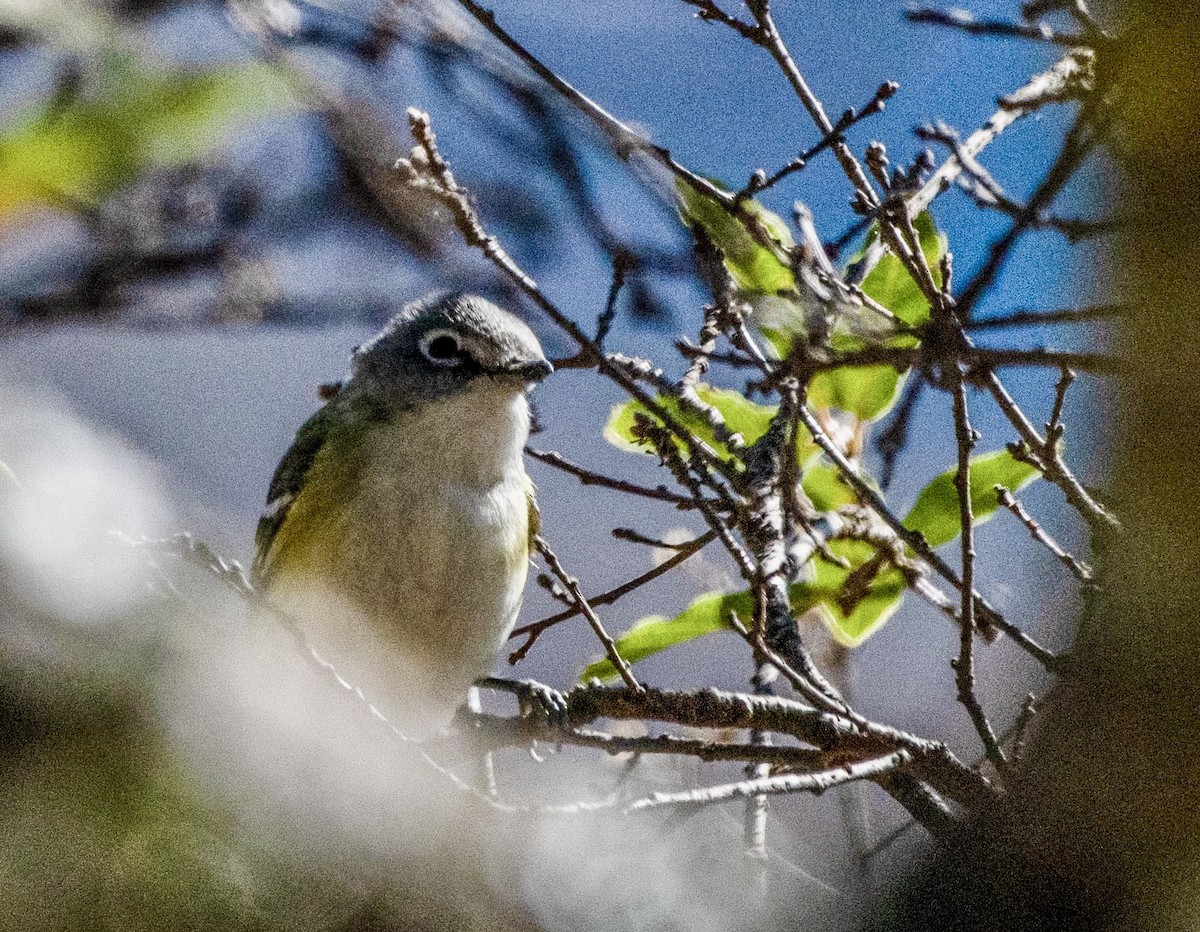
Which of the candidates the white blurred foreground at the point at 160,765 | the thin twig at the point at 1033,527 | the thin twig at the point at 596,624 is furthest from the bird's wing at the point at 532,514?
the white blurred foreground at the point at 160,765

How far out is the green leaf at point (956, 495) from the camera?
97.0 inches

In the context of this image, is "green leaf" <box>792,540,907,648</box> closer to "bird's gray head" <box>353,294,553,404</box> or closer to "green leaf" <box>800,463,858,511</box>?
"green leaf" <box>800,463,858,511</box>

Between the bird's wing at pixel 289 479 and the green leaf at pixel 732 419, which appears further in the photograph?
the bird's wing at pixel 289 479

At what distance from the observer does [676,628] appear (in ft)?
8.41

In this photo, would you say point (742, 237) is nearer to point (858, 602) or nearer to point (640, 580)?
point (640, 580)

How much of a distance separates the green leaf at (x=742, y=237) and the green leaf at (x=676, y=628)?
62 cm

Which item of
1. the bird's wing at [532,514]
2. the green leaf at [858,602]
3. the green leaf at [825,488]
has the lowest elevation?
the green leaf at [858,602]

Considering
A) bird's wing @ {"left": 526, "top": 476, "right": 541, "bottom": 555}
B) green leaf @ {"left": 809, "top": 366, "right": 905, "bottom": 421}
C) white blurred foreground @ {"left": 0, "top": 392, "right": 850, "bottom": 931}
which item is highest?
bird's wing @ {"left": 526, "top": 476, "right": 541, "bottom": 555}

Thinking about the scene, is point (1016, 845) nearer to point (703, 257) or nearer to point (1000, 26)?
point (1000, 26)

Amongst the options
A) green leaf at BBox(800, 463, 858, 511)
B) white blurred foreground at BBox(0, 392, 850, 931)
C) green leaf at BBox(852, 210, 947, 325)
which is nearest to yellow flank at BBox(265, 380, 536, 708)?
green leaf at BBox(800, 463, 858, 511)

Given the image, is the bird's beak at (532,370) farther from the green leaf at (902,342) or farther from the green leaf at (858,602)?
the green leaf at (858,602)

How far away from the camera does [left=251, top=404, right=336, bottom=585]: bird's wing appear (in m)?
3.09

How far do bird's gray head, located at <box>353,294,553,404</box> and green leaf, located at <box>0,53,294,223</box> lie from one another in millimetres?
1083

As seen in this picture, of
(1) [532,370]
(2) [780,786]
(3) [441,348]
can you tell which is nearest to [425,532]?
(1) [532,370]
